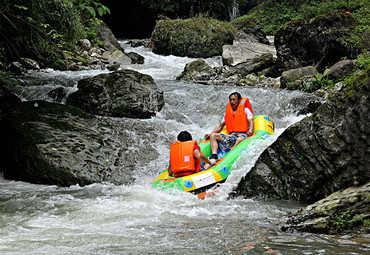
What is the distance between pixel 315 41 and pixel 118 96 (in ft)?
25.7

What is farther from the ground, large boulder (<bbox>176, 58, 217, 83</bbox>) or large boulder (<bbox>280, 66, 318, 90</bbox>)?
large boulder (<bbox>176, 58, 217, 83</bbox>)

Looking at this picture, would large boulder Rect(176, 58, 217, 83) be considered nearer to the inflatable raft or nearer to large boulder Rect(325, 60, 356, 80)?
large boulder Rect(325, 60, 356, 80)

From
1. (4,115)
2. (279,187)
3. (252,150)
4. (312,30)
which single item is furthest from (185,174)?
(312,30)

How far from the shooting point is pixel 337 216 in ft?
11.1

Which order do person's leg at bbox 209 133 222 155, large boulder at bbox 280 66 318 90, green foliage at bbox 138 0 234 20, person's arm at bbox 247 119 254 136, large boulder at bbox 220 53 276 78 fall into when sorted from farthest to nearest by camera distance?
green foliage at bbox 138 0 234 20, large boulder at bbox 220 53 276 78, large boulder at bbox 280 66 318 90, person's arm at bbox 247 119 254 136, person's leg at bbox 209 133 222 155

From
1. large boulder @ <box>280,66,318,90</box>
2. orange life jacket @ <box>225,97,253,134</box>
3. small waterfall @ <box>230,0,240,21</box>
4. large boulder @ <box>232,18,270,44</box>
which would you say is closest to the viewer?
orange life jacket @ <box>225,97,253,134</box>

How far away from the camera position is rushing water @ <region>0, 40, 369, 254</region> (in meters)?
3.12

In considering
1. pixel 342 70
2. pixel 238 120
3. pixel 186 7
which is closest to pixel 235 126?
pixel 238 120

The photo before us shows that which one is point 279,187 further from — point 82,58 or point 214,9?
point 214,9

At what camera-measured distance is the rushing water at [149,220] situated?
3117 mm

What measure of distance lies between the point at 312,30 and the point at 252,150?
8424mm

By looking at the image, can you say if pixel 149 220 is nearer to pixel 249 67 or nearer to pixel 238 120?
pixel 238 120

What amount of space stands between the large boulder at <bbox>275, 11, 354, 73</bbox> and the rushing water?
664 cm

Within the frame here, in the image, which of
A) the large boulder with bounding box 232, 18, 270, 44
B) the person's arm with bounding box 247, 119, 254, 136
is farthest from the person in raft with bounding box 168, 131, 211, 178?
the large boulder with bounding box 232, 18, 270, 44
